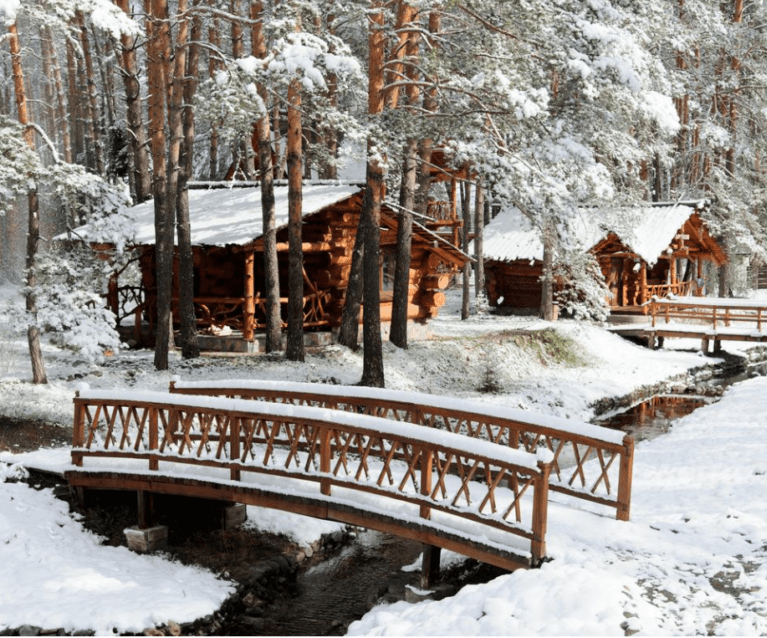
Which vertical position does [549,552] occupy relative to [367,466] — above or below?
below

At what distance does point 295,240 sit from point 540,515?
12.6 metres

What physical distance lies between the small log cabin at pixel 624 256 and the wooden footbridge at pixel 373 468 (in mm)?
19633

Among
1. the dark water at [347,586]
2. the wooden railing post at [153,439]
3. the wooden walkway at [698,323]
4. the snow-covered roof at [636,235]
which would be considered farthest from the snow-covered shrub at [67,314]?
the wooden walkway at [698,323]

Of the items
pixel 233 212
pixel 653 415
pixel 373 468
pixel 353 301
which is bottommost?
pixel 653 415

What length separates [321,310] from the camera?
76.7ft

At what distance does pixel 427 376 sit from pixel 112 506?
9915mm

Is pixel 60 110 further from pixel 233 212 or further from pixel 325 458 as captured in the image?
pixel 325 458

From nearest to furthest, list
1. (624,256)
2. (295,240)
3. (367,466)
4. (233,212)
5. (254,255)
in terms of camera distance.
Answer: (367,466), (295,240), (254,255), (233,212), (624,256)

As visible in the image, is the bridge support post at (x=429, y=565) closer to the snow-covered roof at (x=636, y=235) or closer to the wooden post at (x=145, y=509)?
the wooden post at (x=145, y=509)

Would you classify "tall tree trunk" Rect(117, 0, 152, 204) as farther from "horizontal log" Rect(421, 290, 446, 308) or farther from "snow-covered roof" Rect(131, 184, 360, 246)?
"horizontal log" Rect(421, 290, 446, 308)

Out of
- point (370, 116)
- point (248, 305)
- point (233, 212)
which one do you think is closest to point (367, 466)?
point (370, 116)

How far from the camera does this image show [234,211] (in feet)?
78.4

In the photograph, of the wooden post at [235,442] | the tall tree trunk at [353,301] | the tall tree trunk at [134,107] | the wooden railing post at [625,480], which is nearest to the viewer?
the wooden railing post at [625,480]

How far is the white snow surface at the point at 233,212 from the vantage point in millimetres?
21312
